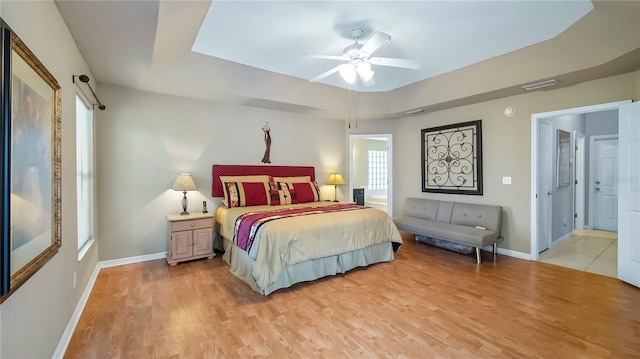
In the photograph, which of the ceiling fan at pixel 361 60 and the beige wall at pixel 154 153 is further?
the beige wall at pixel 154 153

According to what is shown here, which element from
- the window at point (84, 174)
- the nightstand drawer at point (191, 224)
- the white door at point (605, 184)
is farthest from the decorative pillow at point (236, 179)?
the white door at point (605, 184)

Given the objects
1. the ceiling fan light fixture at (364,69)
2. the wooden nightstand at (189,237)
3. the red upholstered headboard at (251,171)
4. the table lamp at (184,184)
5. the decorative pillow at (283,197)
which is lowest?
the wooden nightstand at (189,237)

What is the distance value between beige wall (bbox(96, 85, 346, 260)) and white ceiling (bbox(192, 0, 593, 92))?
111 cm

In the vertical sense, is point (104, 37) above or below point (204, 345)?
above

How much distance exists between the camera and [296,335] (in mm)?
2113

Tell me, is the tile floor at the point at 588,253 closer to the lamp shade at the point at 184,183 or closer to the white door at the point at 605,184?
the white door at the point at 605,184

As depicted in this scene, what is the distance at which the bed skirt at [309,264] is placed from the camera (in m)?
2.92

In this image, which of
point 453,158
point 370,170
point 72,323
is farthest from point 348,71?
point 370,170

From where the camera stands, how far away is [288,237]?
9.39 feet

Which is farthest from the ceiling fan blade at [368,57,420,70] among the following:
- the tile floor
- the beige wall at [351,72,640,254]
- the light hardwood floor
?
the tile floor

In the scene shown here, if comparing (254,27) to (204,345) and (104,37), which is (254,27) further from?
(204,345)

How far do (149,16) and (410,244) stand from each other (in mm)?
4642

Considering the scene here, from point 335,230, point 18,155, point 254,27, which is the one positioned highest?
point 254,27

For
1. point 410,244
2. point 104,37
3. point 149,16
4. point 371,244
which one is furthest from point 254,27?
point 410,244
